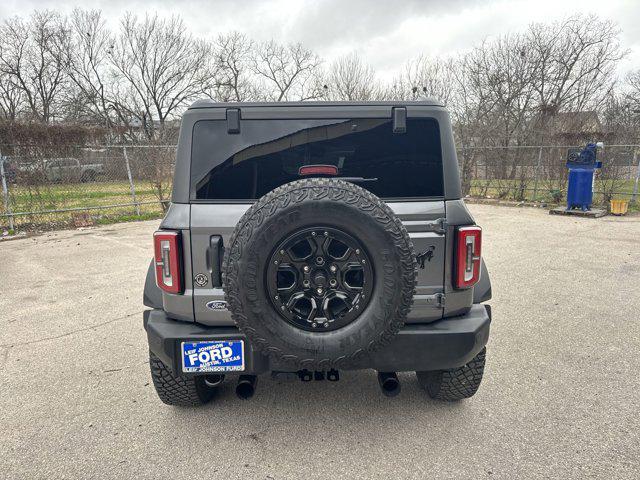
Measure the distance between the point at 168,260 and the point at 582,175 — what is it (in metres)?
12.2

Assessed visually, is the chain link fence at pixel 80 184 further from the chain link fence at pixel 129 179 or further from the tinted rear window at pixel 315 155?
the tinted rear window at pixel 315 155

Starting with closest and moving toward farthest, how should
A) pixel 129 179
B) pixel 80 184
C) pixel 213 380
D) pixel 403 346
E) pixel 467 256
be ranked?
1. pixel 403 346
2. pixel 467 256
3. pixel 213 380
4. pixel 80 184
5. pixel 129 179

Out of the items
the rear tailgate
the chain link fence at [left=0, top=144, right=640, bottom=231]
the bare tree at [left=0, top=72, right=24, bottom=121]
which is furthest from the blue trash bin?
the bare tree at [left=0, top=72, right=24, bottom=121]

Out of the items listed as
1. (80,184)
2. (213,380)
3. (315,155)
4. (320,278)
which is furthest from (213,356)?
(80,184)

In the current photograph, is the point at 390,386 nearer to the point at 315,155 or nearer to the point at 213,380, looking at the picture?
the point at 213,380

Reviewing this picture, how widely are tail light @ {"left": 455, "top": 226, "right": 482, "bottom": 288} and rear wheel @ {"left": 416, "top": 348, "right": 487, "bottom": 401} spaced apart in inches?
22.2

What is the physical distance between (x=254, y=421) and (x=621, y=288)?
5.05 m

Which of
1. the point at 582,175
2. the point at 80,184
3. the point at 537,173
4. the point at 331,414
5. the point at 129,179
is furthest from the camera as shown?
the point at 537,173

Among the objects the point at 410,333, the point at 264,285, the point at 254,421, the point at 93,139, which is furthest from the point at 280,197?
the point at 93,139

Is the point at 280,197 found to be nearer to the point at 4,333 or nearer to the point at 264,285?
the point at 264,285

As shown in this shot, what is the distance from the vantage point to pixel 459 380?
265 cm

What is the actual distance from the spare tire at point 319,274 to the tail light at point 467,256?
44cm

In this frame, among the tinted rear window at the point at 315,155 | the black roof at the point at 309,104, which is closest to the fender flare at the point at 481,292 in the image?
the tinted rear window at the point at 315,155

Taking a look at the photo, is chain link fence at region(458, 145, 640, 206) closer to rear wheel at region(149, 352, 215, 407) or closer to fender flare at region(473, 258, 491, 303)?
fender flare at region(473, 258, 491, 303)
